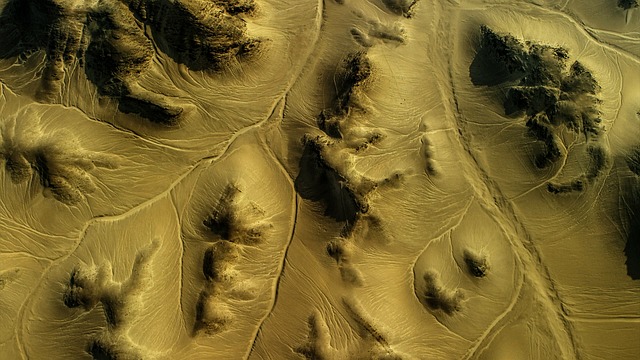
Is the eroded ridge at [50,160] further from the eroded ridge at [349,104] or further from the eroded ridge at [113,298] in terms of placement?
the eroded ridge at [349,104]

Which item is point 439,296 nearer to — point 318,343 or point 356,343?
point 356,343

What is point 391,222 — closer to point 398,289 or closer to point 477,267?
point 398,289

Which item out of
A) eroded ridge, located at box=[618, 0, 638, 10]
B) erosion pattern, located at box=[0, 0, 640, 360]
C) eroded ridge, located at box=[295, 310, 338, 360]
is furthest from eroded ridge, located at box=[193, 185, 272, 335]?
eroded ridge, located at box=[618, 0, 638, 10]

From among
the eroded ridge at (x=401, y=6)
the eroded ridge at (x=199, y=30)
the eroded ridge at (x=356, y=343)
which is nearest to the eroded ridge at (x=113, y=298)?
the eroded ridge at (x=356, y=343)

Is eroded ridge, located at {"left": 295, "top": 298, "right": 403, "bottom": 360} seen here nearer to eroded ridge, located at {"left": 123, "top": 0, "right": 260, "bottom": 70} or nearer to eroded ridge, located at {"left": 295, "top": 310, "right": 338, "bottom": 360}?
eroded ridge, located at {"left": 295, "top": 310, "right": 338, "bottom": 360}

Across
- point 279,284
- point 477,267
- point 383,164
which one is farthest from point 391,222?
point 279,284

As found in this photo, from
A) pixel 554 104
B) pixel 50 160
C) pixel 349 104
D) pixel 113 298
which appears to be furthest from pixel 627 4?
pixel 50 160
